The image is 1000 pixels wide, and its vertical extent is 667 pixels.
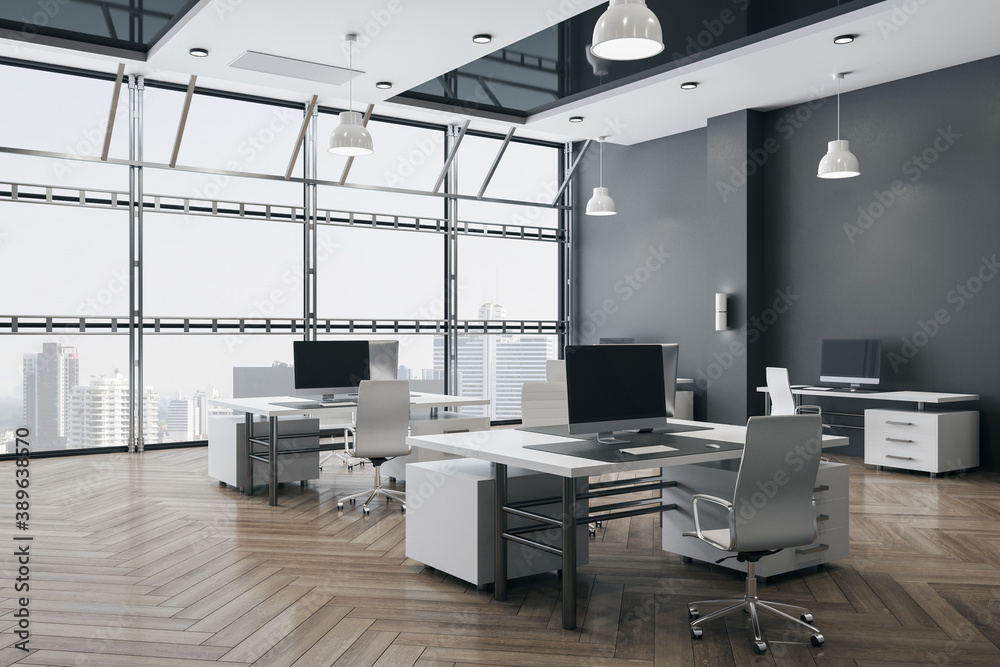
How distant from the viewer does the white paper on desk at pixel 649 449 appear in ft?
12.4

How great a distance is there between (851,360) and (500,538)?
18.6ft

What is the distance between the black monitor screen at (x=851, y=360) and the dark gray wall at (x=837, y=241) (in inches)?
14.5

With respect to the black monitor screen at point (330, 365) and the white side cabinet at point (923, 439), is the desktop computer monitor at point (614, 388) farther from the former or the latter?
the white side cabinet at point (923, 439)

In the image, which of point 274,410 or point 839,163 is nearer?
point 274,410

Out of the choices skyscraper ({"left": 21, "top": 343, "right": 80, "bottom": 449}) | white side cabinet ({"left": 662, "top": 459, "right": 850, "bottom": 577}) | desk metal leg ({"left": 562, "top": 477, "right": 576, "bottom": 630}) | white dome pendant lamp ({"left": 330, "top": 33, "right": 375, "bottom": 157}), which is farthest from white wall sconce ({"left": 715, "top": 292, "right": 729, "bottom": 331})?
skyscraper ({"left": 21, "top": 343, "right": 80, "bottom": 449})

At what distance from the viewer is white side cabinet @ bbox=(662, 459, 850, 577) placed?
4.15 m

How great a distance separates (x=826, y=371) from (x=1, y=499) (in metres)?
7.53

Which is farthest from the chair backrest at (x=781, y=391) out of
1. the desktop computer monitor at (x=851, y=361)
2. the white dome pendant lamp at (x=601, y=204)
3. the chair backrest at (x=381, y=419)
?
the chair backrest at (x=381, y=419)

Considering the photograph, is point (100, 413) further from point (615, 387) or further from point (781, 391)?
point (781, 391)

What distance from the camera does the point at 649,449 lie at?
152 inches

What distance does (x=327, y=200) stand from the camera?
9.77m

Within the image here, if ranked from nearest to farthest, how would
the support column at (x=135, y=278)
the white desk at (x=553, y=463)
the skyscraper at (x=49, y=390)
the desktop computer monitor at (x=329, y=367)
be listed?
the white desk at (x=553, y=463), the desktop computer monitor at (x=329, y=367), the skyscraper at (x=49, y=390), the support column at (x=135, y=278)

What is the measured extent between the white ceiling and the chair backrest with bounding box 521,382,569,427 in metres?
2.68

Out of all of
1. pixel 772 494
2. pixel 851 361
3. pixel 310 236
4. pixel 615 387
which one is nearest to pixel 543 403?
pixel 615 387
